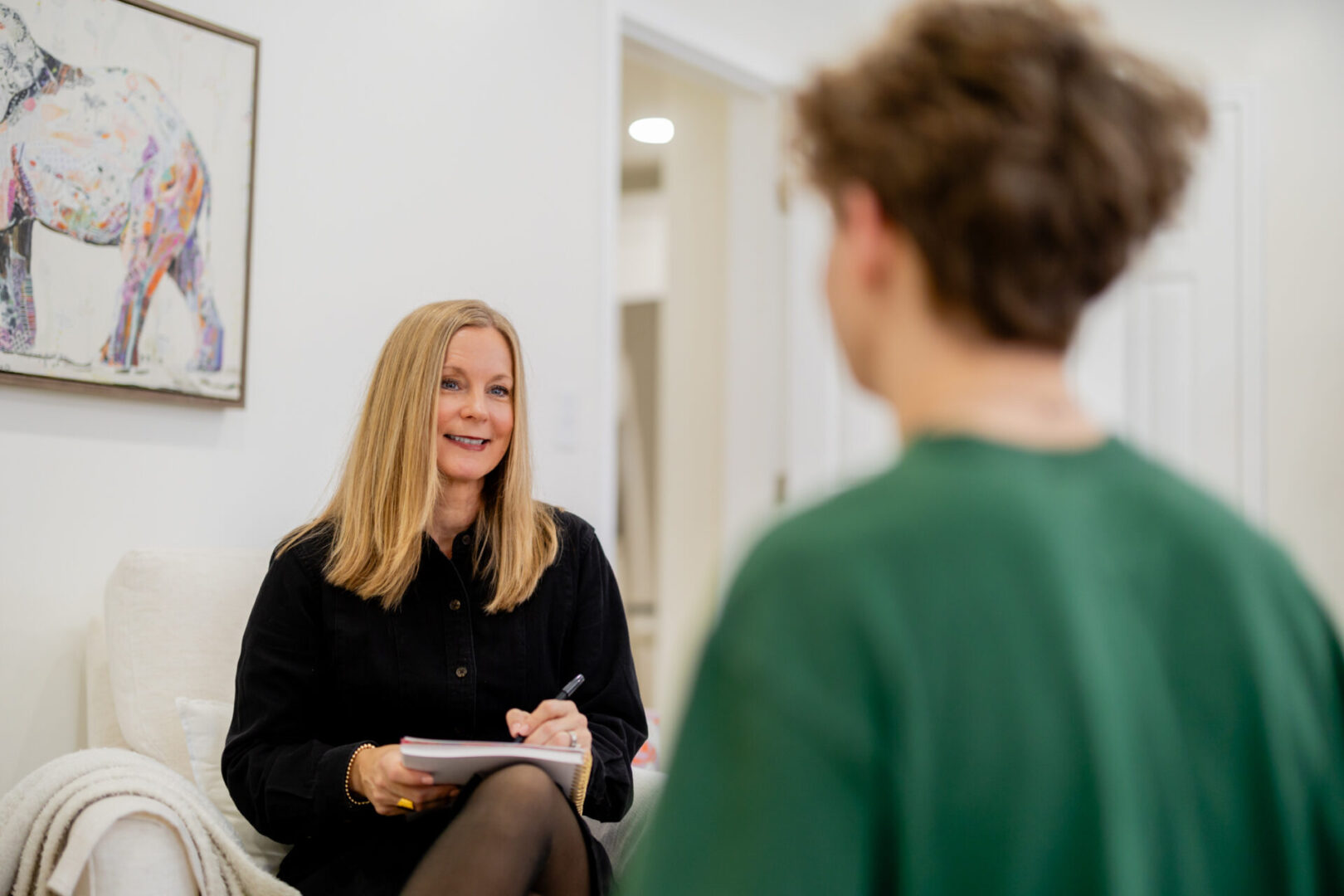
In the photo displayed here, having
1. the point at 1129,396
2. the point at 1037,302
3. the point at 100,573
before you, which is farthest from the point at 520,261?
the point at 1037,302

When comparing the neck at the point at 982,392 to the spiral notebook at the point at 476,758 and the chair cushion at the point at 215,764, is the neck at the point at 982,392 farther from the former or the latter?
the chair cushion at the point at 215,764

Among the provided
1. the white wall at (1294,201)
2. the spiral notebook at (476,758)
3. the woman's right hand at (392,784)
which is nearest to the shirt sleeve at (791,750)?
the spiral notebook at (476,758)

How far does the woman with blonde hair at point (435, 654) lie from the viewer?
5.16ft

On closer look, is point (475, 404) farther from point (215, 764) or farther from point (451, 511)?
point (215, 764)

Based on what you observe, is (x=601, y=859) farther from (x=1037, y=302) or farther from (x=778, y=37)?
(x=778, y=37)

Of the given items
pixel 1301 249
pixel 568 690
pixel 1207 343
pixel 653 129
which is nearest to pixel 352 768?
pixel 568 690

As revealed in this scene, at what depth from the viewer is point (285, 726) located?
1.68 m

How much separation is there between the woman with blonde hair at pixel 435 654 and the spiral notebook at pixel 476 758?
20 millimetres

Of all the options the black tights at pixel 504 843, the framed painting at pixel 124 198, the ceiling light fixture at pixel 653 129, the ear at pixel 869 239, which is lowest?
the black tights at pixel 504 843

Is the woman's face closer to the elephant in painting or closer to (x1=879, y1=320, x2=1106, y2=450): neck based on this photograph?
the elephant in painting

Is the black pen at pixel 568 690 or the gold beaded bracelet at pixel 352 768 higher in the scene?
the black pen at pixel 568 690

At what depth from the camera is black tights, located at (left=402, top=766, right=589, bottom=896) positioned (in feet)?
4.67

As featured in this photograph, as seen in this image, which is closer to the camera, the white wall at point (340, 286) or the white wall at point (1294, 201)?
the white wall at point (340, 286)

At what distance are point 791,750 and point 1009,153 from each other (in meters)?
0.31
